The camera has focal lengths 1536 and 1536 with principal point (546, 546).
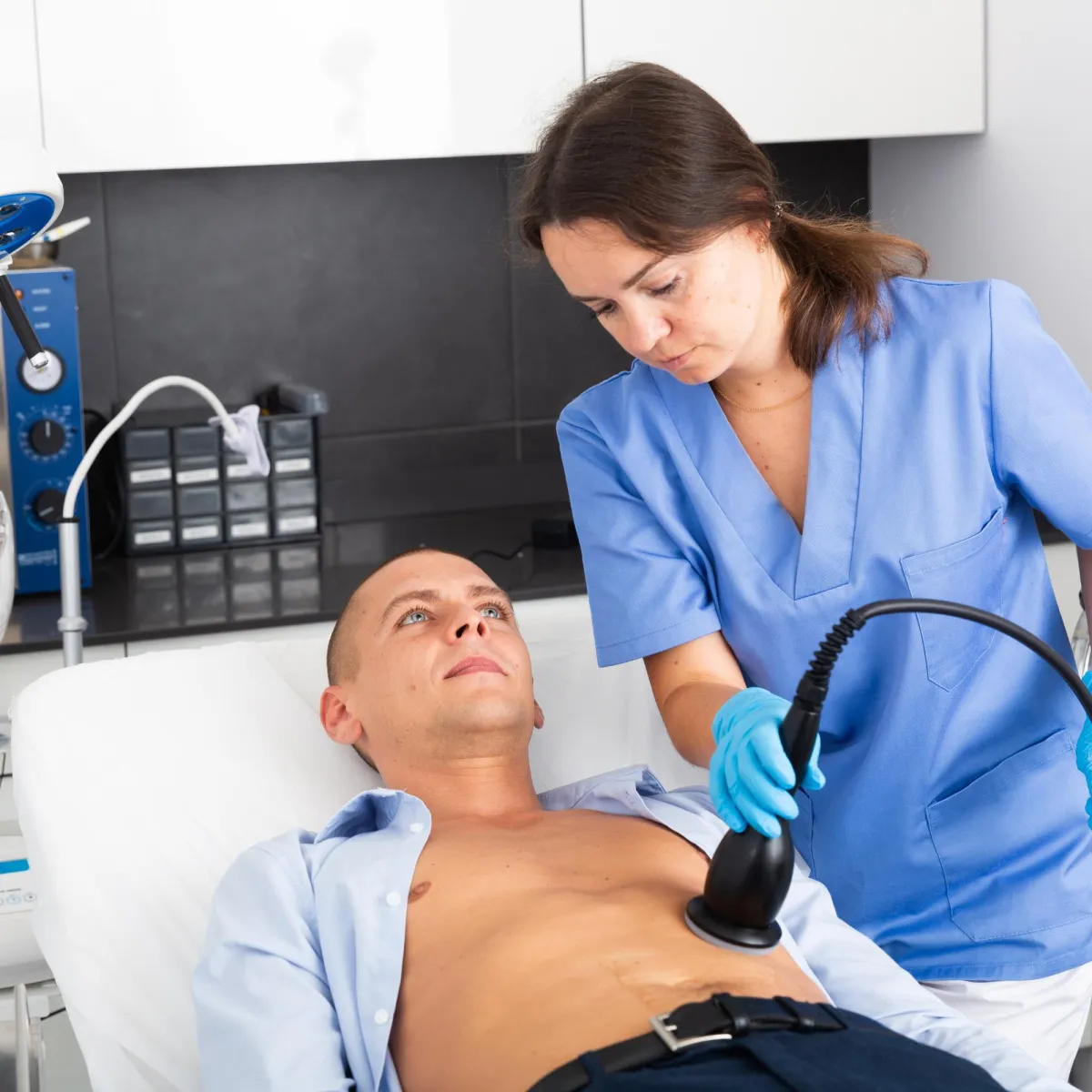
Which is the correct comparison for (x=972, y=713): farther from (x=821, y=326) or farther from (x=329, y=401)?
(x=329, y=401)

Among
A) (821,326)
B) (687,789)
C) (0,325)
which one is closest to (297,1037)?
(687,789)

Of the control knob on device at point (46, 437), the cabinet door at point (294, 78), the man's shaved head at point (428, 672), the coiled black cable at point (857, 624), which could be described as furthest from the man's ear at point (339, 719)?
the cabinet door at point (294, 78)

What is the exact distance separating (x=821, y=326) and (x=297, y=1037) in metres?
0.78

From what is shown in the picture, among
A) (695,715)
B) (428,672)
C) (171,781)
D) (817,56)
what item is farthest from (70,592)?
(817,56)

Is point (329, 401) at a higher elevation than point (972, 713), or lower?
higher

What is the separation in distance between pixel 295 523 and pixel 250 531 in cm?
7

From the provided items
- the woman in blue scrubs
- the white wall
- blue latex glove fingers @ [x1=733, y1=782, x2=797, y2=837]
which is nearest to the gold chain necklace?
the woman in blue scrubs

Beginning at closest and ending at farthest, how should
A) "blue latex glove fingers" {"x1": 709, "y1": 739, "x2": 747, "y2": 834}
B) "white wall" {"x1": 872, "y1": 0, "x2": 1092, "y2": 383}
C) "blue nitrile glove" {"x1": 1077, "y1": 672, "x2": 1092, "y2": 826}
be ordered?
"blue latex glove fingers" {"x1": 709, "y1": 739, "x2": 747, "y2": 834}, "blue nitrile glove" {"x1": 1077, "y1": 672, "x2": 1092, "y2": 826}, "white wall" {"x1": 872, "y1": 0, "x2": 1092, "y2": 383}

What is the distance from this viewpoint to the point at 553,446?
9.15ft

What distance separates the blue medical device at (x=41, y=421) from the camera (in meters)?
2.21

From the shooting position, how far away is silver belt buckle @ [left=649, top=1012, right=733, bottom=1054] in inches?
44.5

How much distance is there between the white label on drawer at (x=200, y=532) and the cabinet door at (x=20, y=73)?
25.5 inches

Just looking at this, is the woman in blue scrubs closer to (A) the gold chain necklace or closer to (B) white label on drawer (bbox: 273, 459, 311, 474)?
(A) the gold chain necklace

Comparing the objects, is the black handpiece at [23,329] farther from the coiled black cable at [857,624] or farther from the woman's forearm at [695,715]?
the coiled black cable at [857,624]
